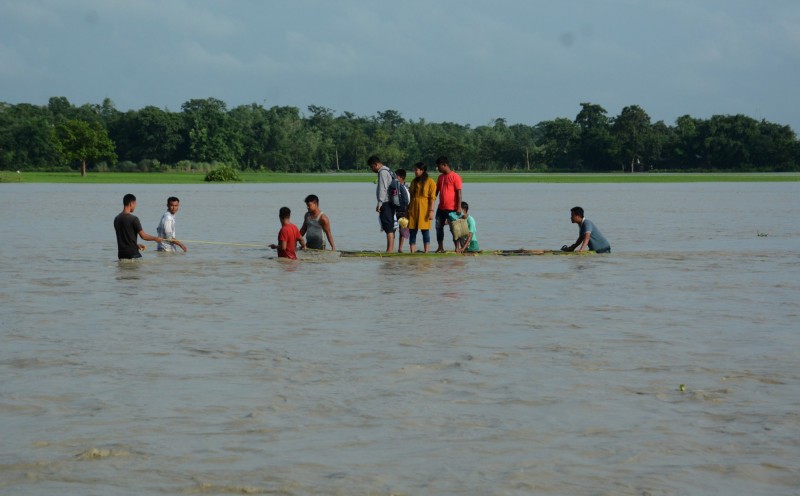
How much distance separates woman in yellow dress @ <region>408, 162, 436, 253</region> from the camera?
19578 mm

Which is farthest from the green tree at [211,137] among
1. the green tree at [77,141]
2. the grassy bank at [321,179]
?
the green tree at [77,141]

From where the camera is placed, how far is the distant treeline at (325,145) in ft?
408

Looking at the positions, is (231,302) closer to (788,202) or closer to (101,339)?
(101,339)

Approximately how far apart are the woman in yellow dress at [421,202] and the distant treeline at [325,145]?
9481cm

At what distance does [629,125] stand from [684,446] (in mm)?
132724

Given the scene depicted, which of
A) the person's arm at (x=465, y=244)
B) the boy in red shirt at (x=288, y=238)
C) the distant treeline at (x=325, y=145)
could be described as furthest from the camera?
the distant treeline at (x=325, y=145)

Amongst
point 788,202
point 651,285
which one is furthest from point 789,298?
point 788,202

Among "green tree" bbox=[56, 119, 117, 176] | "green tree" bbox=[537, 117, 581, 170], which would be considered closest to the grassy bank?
"green tree" bbox=[56, 119, 117, 176]

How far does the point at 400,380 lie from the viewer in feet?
27.9

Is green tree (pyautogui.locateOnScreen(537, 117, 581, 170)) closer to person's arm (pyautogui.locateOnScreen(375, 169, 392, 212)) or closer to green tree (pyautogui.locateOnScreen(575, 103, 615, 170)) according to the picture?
green tree (pyautogui.locateOnScreen(575, 103, 615, 170))

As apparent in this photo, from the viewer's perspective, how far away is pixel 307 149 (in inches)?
5881

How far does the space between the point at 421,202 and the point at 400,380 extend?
11249 millimetres

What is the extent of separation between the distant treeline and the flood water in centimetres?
9991

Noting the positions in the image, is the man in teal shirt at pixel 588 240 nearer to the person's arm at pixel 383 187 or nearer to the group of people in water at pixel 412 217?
the group of people in water at pixel 412 217
